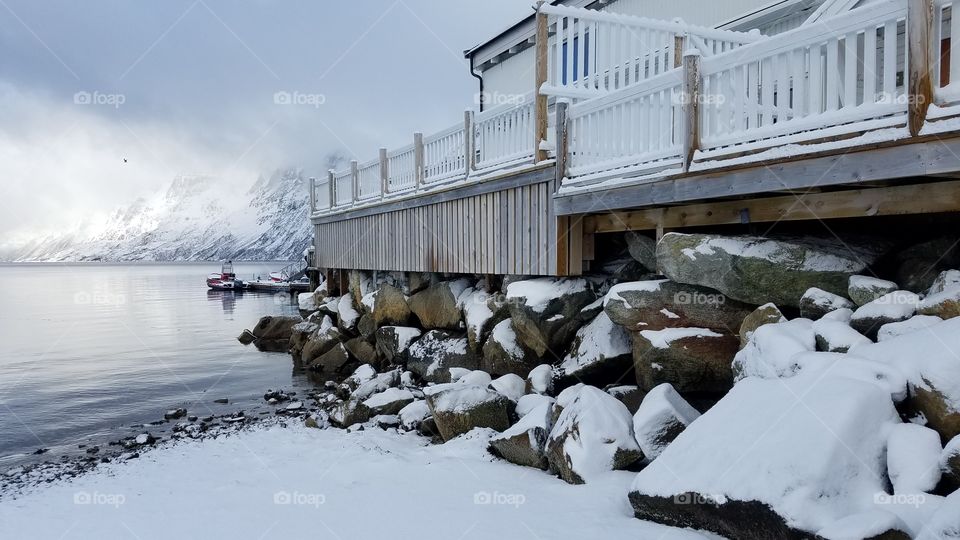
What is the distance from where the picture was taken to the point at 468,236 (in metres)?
11.6

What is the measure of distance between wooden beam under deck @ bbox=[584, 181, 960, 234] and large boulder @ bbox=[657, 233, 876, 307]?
1.07ft

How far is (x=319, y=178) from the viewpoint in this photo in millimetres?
19969

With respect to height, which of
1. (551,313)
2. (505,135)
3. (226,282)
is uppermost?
(505,135)

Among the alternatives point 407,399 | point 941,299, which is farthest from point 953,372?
point 407,399

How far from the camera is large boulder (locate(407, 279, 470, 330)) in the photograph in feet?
40.4

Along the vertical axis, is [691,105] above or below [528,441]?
above

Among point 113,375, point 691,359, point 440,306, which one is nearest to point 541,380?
point 691,359

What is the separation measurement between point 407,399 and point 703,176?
565 cm

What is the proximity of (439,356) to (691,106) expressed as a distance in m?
6.69

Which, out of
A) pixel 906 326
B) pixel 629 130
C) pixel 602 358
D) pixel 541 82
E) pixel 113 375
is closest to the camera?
pixel 906 326

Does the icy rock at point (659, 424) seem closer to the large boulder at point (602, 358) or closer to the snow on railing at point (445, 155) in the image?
the large boulder at point (602, 358)

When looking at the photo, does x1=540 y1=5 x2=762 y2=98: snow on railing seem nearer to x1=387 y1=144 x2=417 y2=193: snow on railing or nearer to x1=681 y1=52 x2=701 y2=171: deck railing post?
x1=681 y1=52 x2=701 y2=171: deck railing post

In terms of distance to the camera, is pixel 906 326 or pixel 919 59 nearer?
pixel 919 59

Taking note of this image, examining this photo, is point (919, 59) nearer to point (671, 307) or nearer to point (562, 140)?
point (671, 307)
